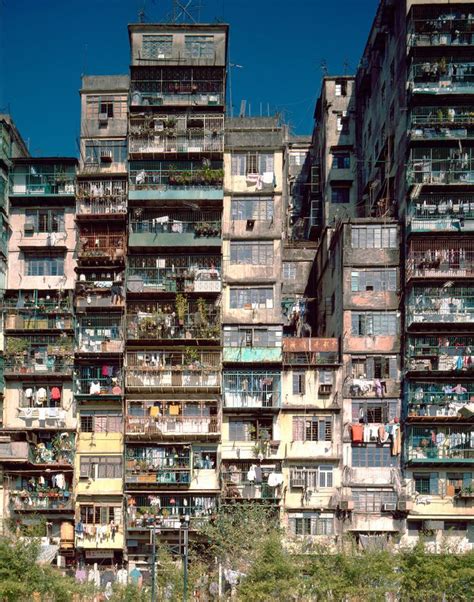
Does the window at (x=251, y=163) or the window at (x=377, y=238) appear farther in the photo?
the window at (x=251, y=163)

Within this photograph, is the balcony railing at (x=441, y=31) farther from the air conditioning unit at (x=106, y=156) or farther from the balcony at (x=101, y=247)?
the balcony at (x=101, y=247)

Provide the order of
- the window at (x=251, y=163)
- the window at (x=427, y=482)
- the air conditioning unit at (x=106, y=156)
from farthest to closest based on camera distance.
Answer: the air conditioning unit at (x=106, y=156) < the window at (x=251, y=163) < the window at (x=427, y=482)

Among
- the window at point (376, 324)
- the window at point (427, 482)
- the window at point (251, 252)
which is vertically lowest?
the window at point (427, 482)

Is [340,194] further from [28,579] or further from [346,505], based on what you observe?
[28,579]

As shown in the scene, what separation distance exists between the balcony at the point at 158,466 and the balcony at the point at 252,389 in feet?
12.6

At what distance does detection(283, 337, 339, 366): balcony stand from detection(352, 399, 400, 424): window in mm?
3041

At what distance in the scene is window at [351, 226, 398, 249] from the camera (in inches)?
2405

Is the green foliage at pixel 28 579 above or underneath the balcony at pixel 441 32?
underneath

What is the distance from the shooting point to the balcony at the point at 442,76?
60.8m

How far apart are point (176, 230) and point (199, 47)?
11608mm

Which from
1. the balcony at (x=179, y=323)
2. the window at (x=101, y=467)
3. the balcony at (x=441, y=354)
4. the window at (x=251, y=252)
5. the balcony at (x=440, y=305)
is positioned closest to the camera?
the balcony at (x=441, y=354)

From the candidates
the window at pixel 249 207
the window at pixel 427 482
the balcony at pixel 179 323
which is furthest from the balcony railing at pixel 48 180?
the window at pixel 427 482

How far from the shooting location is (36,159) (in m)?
62.5

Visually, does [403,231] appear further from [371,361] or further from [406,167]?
[371,361]
